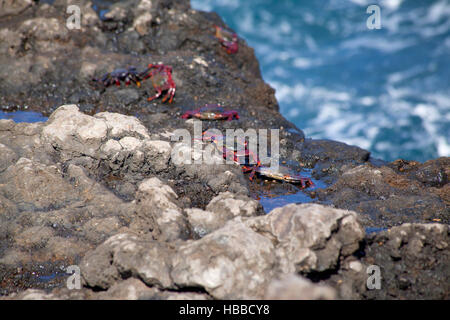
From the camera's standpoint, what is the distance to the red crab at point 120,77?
339 inches

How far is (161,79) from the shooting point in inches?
340

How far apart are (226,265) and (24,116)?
6.35 meters

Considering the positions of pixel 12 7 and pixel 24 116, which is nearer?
pixel 24 116

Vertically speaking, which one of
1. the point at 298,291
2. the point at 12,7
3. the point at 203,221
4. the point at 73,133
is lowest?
the point at 298,291

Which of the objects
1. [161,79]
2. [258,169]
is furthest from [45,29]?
[258,169]

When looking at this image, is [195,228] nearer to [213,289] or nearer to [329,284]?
[213,289]

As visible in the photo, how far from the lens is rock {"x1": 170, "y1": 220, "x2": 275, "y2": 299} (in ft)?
11.2

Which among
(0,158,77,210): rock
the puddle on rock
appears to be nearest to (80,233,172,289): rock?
(0,158,77,210): rock

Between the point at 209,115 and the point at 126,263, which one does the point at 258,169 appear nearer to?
the point at 209,115

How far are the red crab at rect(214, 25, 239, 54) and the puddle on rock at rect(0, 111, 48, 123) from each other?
15.1ft

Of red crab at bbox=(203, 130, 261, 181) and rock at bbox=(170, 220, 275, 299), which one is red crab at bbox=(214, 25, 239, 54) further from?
rock at bbox=(170, 220, 275, 299)

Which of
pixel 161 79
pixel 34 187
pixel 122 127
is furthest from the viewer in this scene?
pixel 161 79

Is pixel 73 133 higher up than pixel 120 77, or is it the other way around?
pixel 120 77

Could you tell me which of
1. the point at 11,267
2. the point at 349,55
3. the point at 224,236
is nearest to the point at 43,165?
the point at 11,267
